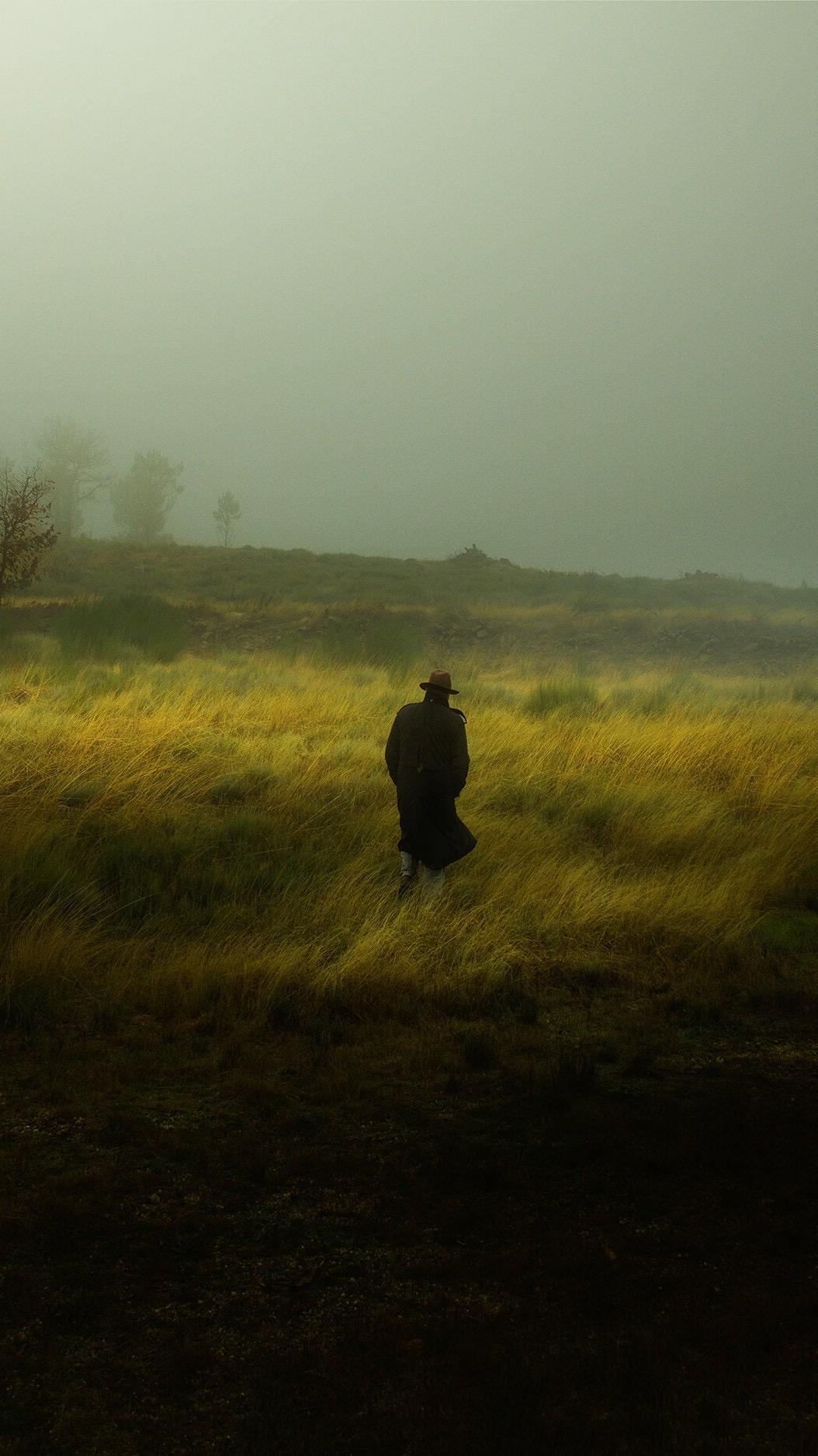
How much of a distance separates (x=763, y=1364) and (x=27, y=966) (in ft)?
14.5

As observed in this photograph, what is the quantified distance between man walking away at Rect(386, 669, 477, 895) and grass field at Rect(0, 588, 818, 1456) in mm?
470

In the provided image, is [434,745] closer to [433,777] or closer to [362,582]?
[433,777]

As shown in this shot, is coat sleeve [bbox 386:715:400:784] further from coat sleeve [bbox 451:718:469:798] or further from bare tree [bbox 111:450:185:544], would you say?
bare tree [bbox 111:450:185:544]

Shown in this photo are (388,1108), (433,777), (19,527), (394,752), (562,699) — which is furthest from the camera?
(19,527)

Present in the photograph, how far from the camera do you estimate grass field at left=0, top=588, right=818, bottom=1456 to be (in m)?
2.77

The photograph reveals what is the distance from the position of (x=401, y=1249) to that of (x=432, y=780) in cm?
395

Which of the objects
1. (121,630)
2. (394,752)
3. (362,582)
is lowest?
(394,752)

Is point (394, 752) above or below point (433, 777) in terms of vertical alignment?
above

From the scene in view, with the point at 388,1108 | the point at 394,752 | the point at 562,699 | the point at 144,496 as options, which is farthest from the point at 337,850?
the point at 144,496

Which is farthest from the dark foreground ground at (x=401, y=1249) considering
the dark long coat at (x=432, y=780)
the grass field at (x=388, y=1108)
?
the dark long coat at (x=432, y=780)

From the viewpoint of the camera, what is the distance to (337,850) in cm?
843

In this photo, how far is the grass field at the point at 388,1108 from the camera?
277cm

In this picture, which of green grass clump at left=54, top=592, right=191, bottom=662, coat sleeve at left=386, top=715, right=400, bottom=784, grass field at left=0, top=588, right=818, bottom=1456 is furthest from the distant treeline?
coat sleeve at left=386, top=715, right=400, bottom=784

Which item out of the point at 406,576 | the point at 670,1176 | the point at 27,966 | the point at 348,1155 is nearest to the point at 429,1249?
the point at 348,1155
